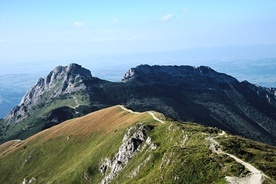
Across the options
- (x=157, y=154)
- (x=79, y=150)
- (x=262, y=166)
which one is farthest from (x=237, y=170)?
(x=79, y=150)

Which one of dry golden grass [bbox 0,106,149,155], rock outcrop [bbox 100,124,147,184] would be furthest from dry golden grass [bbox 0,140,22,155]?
rock outcrop [bbox 100,124,147,184]

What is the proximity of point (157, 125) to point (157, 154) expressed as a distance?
2026 cm

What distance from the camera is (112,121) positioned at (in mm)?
138000

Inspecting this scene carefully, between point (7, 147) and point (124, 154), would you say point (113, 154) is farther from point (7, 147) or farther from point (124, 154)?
point (7, 147)

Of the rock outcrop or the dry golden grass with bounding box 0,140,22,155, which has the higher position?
the rock outcrop

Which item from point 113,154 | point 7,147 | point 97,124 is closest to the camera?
point 113,154

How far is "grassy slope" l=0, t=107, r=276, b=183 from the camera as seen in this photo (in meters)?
63.8

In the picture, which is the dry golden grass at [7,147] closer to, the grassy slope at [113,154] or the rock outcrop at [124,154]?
the grassy slope at [113,154]

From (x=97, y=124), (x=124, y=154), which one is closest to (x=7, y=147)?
(x=97, y=124)

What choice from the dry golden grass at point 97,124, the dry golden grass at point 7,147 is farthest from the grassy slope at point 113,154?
the dry golden grass at point 7,147

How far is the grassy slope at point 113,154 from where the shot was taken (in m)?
63.8

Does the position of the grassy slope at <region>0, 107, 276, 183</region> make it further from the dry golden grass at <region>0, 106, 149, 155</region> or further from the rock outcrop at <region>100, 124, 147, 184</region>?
the rock outcrop at <region>100, 124, 147, 184</region>

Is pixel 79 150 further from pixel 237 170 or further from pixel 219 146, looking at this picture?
pixel 237 170

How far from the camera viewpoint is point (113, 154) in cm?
10781
